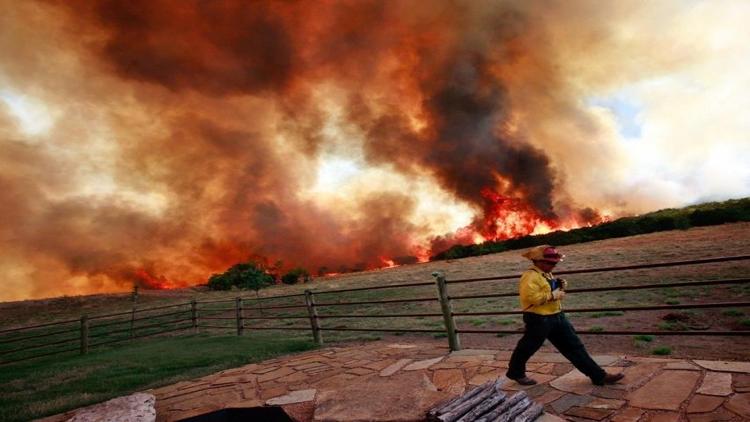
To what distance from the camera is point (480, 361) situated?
17.6 ft

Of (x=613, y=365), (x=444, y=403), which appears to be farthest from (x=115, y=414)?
(x=613, y=365)

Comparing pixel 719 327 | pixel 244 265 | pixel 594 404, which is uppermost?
pixel 244 265

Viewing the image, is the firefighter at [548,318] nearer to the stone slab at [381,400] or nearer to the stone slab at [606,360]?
the stone slab at [606,360]

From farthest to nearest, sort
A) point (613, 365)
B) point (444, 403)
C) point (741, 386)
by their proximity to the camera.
→ point (613, 365) < point (444, 403) < point (741, 386)

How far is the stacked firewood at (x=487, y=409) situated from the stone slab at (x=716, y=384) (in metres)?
1.45

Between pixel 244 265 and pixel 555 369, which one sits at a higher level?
pixel 244 265

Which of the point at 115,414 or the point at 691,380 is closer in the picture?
the point at 691,380

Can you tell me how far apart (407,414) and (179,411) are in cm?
290

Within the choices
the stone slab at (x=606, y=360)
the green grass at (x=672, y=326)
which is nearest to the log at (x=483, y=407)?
the stone slab at (x=606, y=360)

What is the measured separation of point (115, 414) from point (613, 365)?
567 centimetres

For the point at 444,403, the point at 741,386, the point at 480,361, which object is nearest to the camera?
the point at 741,386

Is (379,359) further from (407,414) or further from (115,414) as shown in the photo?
(115,414)

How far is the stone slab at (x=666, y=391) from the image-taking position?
3.32 m

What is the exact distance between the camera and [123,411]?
4555mm
